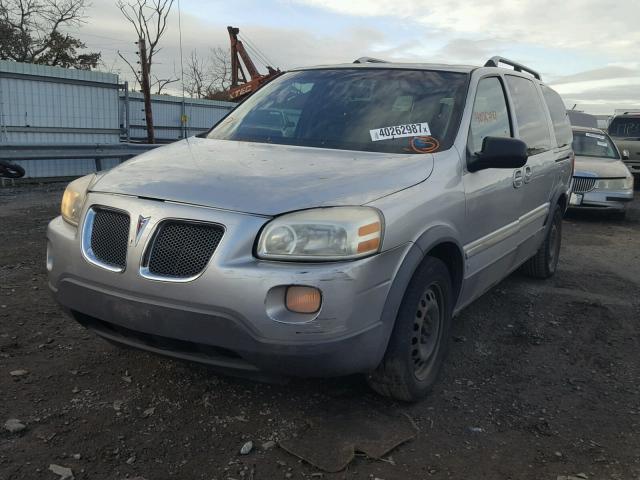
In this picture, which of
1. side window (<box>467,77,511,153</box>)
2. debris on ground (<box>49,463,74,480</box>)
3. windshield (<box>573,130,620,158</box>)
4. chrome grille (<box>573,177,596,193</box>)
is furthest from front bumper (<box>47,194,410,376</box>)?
windshield (<box>573,130,620,158</box>)

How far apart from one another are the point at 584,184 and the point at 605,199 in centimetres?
42

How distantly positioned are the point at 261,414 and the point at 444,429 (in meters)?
0.91

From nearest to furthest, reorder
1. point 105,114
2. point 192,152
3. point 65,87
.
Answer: point 192,152 < point 65,87 < point 105,114

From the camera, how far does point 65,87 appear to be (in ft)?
44.9

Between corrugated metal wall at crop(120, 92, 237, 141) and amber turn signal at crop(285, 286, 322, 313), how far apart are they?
49.8ft

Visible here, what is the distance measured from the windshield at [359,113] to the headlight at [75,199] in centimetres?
103

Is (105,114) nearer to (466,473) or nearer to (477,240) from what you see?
(477,240)

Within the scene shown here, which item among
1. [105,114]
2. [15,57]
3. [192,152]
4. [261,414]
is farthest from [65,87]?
[15,57]

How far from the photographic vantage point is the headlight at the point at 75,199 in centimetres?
299

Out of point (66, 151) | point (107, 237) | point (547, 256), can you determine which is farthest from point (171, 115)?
point (107, 237)

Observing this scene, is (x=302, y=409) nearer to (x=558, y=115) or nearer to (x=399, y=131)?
(x=399, y=131)

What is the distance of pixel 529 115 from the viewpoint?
4.79m

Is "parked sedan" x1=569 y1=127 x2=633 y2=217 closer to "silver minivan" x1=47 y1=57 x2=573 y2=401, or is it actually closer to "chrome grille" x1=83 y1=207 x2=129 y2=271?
"silver minivan" x1=47 y1=57 x2=573 y2=401

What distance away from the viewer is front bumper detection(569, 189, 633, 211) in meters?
9.90
